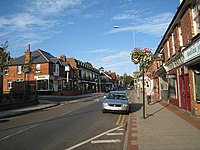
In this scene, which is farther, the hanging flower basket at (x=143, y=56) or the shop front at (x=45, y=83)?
the shop front at (x=45, y=83)

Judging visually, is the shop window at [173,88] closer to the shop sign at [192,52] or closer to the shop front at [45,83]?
the shop sign at [192,52]

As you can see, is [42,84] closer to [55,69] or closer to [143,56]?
[55,69]

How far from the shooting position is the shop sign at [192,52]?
29.7 feet

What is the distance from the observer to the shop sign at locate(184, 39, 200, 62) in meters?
9.04

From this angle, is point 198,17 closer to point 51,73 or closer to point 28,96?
point 28,96

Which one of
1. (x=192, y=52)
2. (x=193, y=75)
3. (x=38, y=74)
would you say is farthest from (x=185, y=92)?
(x=38, y=74)

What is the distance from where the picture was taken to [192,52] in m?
9.80

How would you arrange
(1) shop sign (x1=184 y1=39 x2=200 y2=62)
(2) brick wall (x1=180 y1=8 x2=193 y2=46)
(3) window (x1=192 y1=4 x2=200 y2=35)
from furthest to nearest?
(2) brick wall (x1=180 y1=8 x2=193 y2=46) < (3) window (x1=192 y1=4 x2=200 y2=35) < (1) shop sign (x1=184 y1=39 x2=200 y2=62)

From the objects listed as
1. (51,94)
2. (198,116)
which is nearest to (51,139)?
(198,116)

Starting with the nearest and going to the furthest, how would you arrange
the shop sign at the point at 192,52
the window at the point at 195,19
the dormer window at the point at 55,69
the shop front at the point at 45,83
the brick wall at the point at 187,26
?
the shop sign at the point at 192,52, the window at the point at 195,19, the brick wall at the point at 187,26, the shop front at the point at 45,83, the dormer window at the point at 55,69

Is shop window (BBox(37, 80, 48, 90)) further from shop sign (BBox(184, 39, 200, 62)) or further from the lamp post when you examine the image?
shop sign (BBox(184, 39, 200, 62))

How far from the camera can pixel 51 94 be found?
37.9 m

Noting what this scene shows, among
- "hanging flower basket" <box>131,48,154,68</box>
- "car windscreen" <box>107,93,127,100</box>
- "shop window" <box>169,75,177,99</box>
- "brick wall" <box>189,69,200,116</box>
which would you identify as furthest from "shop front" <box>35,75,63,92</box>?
"brick wall" <box>189,69,200,116</box>

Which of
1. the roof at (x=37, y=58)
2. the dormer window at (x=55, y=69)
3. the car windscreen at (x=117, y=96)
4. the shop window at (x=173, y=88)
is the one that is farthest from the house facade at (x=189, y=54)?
the dormer window at (x=55, y=69)
